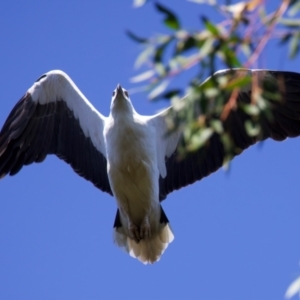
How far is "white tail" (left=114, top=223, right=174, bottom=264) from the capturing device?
28.2 ft

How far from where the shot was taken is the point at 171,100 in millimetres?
3369

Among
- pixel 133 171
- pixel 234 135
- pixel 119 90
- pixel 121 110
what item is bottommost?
pixel 234 135

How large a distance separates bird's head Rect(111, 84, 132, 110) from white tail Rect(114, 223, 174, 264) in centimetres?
139

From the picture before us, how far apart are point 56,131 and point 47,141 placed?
18 centimetres

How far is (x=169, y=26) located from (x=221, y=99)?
1.29 feet

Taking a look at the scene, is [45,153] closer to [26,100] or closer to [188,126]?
[26,100]

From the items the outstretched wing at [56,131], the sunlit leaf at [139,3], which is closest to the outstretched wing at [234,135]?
the outstretched wing at [56,131]

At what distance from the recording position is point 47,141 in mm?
8656

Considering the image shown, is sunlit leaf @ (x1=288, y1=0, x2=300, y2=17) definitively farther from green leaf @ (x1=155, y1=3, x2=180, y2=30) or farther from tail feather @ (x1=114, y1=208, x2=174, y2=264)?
tail feather @ (x1=114, y1=208, x2=174, y2=264)

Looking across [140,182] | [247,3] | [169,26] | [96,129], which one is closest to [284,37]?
[247,3]

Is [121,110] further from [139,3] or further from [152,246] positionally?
[139,3]

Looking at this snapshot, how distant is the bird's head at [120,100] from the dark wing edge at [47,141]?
0.63 meters

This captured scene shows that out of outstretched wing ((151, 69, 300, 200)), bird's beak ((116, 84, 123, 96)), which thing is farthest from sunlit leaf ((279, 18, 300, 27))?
bird's beak ((116, 84, 123, 96))

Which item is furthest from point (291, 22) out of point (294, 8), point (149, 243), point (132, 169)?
point (149, 243)
